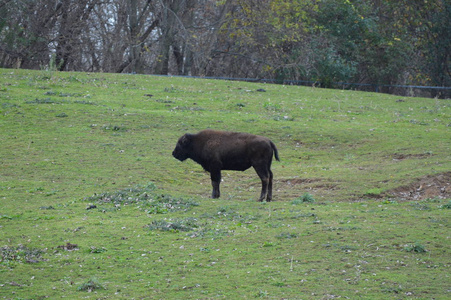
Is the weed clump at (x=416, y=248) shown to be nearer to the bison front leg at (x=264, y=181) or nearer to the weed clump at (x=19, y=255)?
the bison front leg at (x=264, y=181)

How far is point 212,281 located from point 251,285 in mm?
593

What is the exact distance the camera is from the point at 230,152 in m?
14.3

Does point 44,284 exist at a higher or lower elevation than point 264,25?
lower

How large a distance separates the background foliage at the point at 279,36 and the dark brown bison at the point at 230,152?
22032mm

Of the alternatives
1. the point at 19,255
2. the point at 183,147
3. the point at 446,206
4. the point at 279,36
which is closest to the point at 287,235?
the point at 446,206

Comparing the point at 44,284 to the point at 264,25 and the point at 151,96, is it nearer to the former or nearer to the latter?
the point at 151,96

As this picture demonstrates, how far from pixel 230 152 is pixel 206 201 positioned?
1.56m

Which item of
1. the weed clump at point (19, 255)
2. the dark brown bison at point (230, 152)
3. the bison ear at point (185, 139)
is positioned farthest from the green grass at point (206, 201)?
the bison ear at point (185, 139)

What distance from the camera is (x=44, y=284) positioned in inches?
325

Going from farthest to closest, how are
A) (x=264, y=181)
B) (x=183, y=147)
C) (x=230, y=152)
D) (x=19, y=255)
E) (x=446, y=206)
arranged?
(x=183, y=147), (x=230, y=152), (x=264, y=181), (x=446, y=206), (x=19, y=255)

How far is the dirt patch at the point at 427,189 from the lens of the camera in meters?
13.9

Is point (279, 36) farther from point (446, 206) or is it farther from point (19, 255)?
point (19, 255)

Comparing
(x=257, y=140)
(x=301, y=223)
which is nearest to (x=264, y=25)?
(x=257, y=140)

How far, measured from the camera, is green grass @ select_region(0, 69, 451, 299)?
8255 mm
